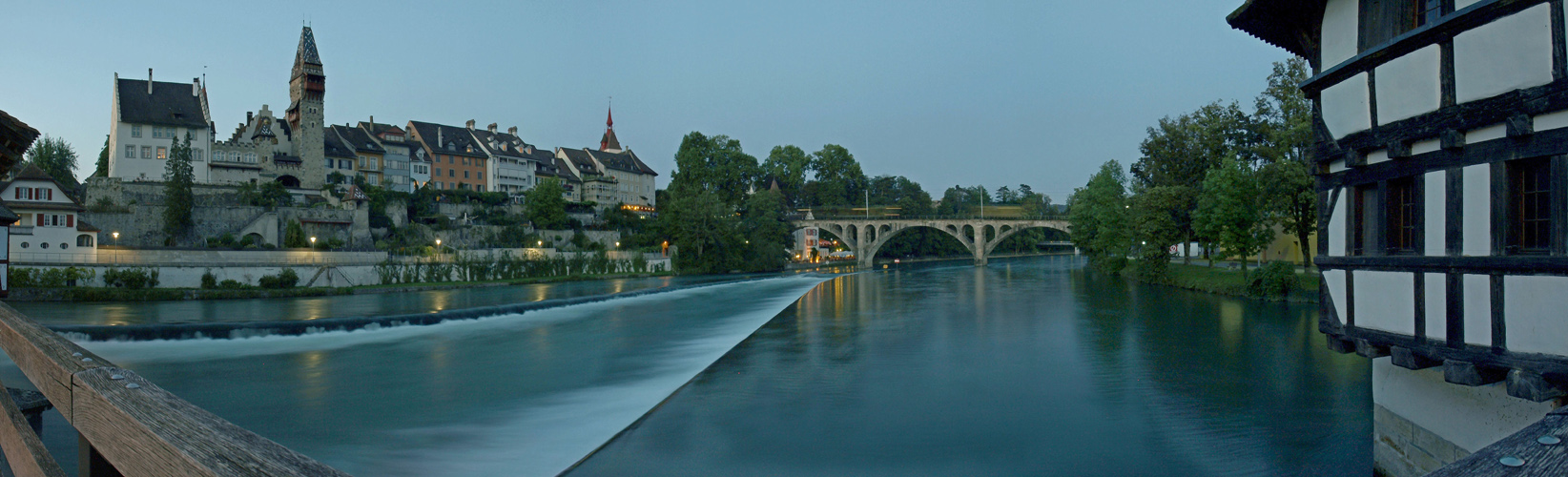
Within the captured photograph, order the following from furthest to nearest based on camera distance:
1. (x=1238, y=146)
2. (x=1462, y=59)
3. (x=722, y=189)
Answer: (x=722, y=189)
(x=1238, y=146)
(x=1462, y=59)

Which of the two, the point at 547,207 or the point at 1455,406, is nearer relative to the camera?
the point at 1455,406

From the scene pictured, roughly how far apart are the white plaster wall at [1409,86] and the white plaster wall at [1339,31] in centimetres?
58

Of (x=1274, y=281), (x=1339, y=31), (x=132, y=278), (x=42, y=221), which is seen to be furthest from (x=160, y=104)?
(x=1339, y=31)

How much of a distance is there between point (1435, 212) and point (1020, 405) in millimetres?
7653

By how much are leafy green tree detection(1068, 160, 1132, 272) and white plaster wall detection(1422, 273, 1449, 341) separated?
1629 inches

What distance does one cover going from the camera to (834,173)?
103 m

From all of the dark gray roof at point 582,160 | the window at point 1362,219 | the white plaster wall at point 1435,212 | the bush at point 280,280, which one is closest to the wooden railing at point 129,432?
the white plaster wall at point 1435,212

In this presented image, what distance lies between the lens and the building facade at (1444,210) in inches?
201

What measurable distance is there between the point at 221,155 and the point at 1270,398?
61.0 m

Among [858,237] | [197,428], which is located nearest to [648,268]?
[858,237]

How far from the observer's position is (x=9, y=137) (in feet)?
24.1

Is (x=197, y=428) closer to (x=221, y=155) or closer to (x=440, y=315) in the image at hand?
(x=440, y=315)

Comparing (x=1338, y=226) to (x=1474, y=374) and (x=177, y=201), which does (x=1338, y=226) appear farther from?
(x=177, y=201)

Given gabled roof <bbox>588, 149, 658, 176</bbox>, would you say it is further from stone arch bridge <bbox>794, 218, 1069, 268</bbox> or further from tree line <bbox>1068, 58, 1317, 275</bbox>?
tree line <bbox>1068, 58, 1317, 275</bbox>
